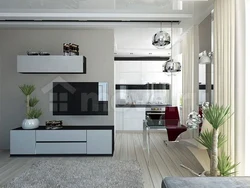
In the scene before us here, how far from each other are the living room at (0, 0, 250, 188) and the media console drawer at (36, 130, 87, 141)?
0.02 meters

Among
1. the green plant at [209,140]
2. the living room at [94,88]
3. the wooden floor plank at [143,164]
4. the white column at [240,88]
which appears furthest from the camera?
the living room at [94,88]

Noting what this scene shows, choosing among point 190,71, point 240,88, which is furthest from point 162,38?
point 240,88

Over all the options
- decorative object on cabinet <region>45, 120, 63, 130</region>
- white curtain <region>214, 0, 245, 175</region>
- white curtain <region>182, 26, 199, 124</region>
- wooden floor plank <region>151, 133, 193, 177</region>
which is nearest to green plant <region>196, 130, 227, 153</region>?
white curtain <region>214, 0, 245, 175</region>

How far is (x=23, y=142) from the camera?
458 cm

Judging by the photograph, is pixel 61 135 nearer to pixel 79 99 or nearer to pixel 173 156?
pixel 79 99

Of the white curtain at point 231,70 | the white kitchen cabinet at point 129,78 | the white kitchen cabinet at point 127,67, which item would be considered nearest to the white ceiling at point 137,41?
the white kitchen cabinet at point 127,67

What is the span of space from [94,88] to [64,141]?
130 centimetres

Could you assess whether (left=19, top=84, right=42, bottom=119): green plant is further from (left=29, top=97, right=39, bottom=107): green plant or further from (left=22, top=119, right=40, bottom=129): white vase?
(left=22, top=119, right=40, bottom=129): white vase

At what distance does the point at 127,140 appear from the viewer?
620 cm

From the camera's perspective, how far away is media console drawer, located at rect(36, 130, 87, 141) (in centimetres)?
460

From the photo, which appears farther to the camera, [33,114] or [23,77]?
[23,77]

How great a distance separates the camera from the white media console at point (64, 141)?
15.0 ft

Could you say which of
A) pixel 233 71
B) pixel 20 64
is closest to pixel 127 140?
pixel 20 64
